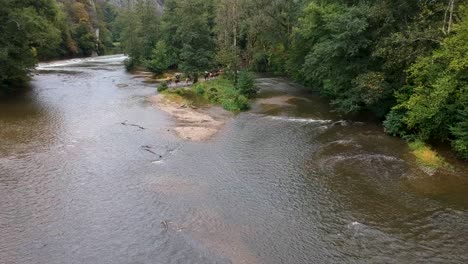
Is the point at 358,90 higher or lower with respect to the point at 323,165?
higher

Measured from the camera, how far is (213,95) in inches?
1604

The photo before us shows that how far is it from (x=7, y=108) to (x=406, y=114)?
1276 inches

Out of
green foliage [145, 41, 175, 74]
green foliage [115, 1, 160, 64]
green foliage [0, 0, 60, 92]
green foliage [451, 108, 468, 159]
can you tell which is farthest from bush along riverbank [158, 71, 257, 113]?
green foliage [115, 1, 160, 64]

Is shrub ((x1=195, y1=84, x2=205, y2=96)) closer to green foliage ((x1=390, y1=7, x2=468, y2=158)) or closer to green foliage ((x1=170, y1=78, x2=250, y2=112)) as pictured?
green foliage ((x1=170, y1=78, x2=250, y2=112))

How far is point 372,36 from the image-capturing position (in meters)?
29.5

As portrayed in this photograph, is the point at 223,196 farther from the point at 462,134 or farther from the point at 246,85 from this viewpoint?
the point at 246,85

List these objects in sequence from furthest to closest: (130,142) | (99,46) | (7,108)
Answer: (99,46), (7,108), (130,142)

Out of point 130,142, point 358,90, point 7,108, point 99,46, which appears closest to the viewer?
point 130,142

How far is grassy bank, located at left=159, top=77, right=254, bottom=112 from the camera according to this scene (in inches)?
1451

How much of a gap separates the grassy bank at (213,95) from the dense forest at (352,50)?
360 centimetres

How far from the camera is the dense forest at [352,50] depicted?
76.9 feet

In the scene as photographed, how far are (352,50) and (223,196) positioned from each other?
17082 millimetres

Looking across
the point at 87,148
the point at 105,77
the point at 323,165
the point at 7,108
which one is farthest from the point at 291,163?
the point at 105,77

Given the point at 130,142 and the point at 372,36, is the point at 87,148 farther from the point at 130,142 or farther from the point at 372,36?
the point at 372,36
